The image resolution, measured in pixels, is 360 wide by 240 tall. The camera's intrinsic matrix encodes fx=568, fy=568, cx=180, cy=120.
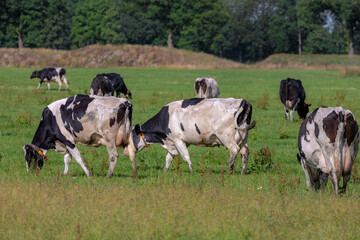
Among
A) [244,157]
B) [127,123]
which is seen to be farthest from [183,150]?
→ [127,123]

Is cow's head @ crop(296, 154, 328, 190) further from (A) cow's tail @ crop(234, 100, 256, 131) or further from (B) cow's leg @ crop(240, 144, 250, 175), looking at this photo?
(A) cow's tail @ crop(234, 100, 256, 131)

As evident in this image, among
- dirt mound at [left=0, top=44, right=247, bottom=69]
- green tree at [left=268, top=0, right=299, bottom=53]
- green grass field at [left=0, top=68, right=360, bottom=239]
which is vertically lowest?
green grass field at [left=0, top=68, right=360, bottom=239]

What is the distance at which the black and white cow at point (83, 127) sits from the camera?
466 inches

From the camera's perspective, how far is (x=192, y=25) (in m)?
109

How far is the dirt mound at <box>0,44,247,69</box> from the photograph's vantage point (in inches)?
3078

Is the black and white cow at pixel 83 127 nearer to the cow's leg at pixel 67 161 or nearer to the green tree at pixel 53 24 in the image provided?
the cow's leg at pixel 67 161

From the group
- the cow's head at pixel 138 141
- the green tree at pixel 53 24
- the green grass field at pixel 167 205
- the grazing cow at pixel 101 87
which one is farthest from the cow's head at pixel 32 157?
the green tree at pixel 53 24

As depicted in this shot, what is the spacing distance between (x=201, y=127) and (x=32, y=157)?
3.74 metres

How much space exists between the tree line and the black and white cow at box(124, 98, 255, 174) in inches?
3725

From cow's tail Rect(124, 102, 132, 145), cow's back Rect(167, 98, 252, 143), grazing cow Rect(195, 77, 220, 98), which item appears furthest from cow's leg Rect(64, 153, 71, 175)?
grazing cow Rect(195, 77, 220, 98)

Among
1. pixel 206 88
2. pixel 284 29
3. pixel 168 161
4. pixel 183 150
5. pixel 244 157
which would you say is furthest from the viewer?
pixel 284 29

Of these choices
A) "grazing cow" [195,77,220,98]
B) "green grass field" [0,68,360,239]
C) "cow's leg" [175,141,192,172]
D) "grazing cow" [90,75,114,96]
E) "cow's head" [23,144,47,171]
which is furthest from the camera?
"grazing cow" [90,75,114,96]

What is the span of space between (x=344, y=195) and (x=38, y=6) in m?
107

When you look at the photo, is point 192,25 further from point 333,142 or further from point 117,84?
point 333,142
